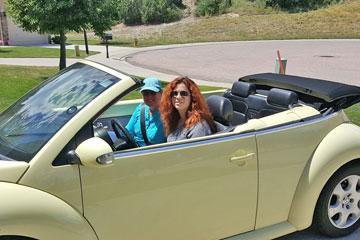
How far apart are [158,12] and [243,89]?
56421 millimetres

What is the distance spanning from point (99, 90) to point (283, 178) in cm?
152

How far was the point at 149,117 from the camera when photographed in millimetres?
3193

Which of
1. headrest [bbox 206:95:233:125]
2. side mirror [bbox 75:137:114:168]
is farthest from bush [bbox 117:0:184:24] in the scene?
side mirror [bbox 75:137:114:168]

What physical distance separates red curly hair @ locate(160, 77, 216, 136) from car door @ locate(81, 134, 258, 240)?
357mm

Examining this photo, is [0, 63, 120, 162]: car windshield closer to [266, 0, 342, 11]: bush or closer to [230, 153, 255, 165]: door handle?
[230, 153, 255, 165]: door handle

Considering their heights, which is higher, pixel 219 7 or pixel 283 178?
pixel 219 7

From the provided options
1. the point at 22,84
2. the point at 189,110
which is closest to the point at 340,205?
the point at 189,110

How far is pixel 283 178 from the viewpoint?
9.09 ft

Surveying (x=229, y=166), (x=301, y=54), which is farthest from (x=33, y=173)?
(x=301, y=54)

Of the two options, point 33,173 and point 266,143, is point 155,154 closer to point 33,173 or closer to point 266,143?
point 33,173

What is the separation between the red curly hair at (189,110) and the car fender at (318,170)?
0.84 metres

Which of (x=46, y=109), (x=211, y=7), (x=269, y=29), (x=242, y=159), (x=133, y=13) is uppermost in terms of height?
(x=211, y=7)

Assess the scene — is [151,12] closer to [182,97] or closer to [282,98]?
[282,98]

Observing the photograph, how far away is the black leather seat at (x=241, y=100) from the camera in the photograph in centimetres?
371
